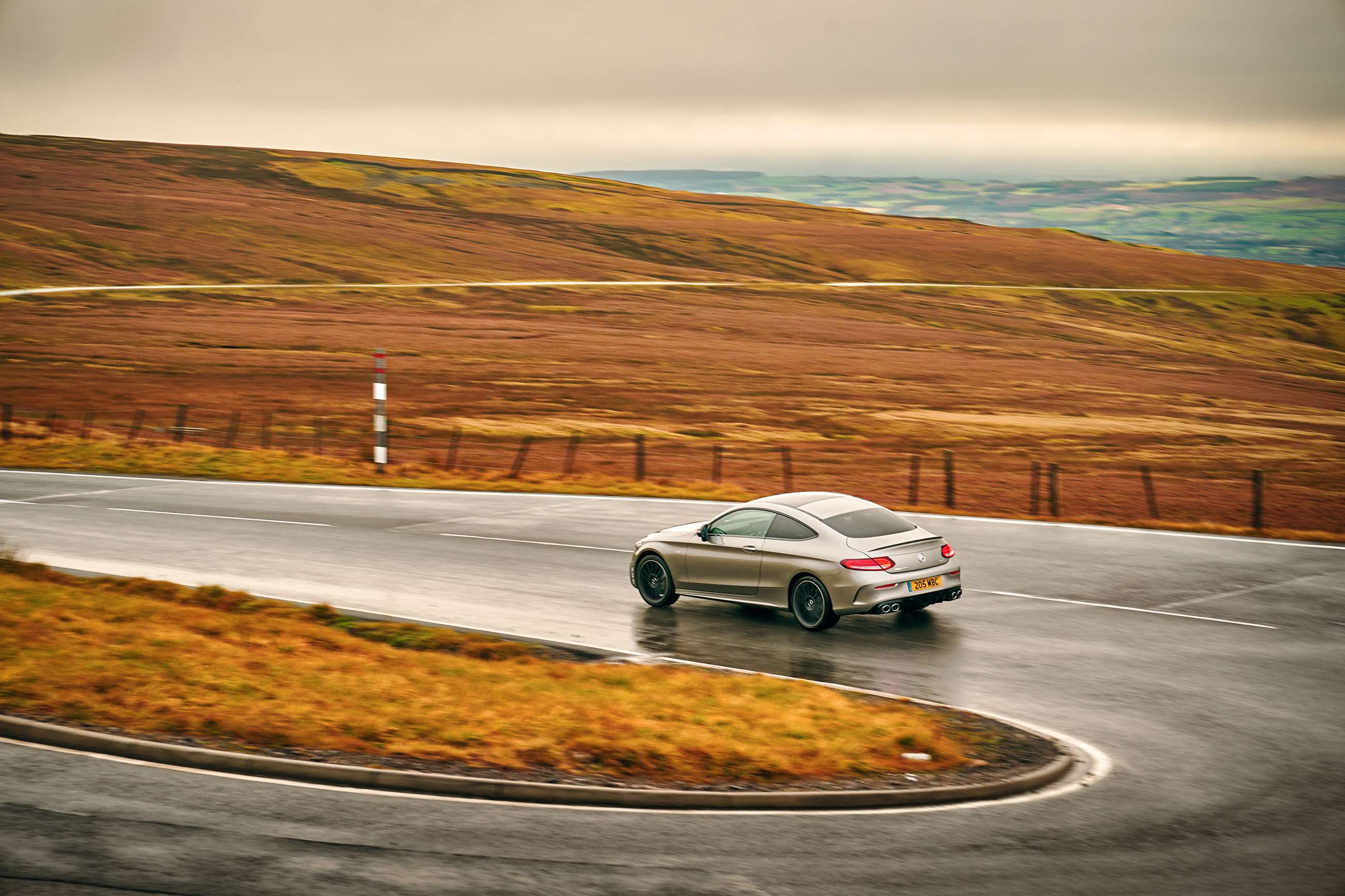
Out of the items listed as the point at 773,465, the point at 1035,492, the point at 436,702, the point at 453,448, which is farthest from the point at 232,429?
the point at 436,702

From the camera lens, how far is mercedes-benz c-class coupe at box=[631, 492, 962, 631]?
48.2ft

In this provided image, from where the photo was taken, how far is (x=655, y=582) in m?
16.5

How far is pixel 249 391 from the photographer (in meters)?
53.0

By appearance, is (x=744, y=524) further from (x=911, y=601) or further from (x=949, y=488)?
(x=949, y=488)

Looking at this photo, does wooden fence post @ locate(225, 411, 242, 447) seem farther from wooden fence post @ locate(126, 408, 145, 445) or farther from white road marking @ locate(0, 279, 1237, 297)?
white road marking @ locate(0, 279, 1237, 297)

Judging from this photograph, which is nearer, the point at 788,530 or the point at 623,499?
the point at 788,530

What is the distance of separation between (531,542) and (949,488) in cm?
1021

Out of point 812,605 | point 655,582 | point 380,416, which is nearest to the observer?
point 812,605

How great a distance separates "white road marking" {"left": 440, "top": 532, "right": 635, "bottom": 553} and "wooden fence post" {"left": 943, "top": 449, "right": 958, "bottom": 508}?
9570mm

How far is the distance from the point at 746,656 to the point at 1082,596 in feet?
17.5

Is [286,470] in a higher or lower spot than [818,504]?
lower

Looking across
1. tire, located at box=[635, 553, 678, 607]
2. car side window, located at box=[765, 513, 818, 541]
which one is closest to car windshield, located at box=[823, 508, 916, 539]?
car side window, located at box=[765, 513, 818, 541]

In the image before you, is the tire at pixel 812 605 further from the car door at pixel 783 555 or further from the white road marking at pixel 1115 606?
the white road marking at pixel 1115 606

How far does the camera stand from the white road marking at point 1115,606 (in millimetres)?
15203
